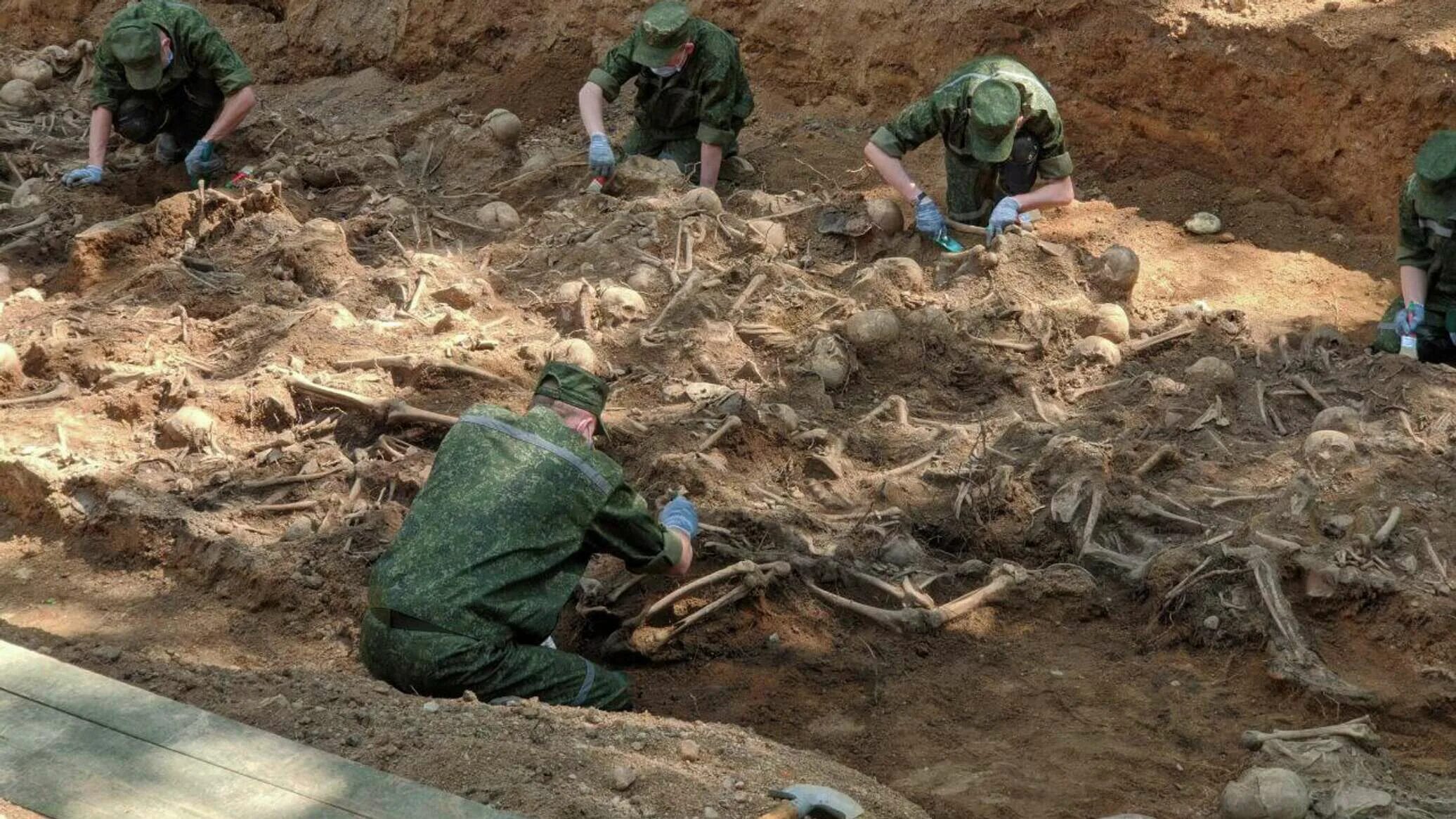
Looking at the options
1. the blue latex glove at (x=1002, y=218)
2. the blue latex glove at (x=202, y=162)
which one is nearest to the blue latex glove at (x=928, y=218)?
the blue latex glove at (x=1002, y=218)

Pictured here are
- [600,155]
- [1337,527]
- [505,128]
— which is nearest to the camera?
[1337,527]

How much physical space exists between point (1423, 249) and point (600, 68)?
4.30 m

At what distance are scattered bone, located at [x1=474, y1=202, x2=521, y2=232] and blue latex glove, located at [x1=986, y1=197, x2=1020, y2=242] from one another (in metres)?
2.55

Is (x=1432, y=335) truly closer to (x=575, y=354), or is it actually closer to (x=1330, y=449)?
(x=1330, y=449)

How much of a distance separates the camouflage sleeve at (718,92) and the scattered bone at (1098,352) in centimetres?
248

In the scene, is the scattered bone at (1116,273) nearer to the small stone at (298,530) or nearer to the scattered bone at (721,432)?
the scattered bone at (721,432)

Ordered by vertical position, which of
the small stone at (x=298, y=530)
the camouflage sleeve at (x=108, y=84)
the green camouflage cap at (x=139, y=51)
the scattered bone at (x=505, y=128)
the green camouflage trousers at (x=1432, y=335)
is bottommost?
the green camouflage trousers at (x=1432, y=335)

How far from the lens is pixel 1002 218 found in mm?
7414

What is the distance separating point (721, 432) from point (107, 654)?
2519mm

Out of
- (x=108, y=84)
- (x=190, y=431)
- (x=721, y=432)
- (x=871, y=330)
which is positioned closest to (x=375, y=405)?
(x=190, y=431)

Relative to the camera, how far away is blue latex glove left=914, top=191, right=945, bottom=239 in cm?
761

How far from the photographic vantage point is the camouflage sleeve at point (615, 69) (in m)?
8.30

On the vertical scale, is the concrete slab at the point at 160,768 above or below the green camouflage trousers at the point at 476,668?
above

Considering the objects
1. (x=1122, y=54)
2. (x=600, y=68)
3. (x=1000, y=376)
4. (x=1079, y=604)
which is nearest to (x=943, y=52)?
(x=1122, y=54)
